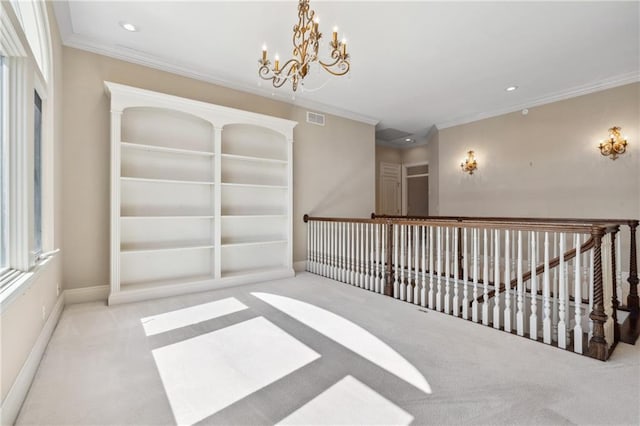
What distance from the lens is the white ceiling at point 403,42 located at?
2.73 metres

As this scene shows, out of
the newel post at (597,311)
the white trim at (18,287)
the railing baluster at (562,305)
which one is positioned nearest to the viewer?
the white trim at (18,287)

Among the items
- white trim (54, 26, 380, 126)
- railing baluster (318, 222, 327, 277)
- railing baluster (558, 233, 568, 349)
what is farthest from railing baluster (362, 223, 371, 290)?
white trim (54, 26, 380, 126)

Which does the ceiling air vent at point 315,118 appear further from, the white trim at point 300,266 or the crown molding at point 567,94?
the crown molding at point 567,94

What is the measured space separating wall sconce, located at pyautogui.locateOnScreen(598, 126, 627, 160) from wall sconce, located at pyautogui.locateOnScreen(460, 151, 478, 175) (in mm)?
1854

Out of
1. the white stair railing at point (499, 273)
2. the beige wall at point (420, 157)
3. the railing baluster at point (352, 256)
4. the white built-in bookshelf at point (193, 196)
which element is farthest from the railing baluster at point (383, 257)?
the beige wall at point (420, 157)

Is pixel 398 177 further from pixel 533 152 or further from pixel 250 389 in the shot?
pixel 250 389

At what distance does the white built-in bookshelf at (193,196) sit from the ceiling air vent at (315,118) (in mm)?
734

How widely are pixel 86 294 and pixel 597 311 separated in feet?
15.3

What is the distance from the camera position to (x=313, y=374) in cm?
181

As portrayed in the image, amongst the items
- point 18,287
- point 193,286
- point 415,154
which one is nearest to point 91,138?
point 193,286

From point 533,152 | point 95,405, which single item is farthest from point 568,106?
point 95,405

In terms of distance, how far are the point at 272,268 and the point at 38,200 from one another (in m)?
2.81

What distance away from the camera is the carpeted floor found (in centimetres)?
147

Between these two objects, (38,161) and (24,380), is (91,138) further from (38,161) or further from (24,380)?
(24,380)
